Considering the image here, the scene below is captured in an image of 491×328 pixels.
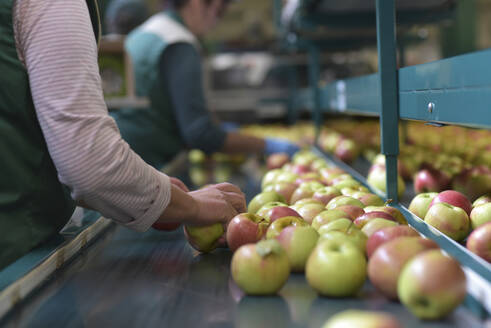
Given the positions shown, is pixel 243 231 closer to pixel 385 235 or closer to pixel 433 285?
pixel 385 235

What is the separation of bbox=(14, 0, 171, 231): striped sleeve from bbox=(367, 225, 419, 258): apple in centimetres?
57

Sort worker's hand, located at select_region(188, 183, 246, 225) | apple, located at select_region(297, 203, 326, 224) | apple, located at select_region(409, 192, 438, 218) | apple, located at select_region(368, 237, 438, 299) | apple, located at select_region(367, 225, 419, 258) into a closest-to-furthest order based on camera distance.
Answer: apple, located at select_region(368, 237, 438, 299), apple, located at select_region(367, 225, 419, 258), worker's hand, located at select_region(188, 183, 246, 225), apple, located at select_region(297, 203, 326, 224), apple, located at select_region(409, 192, 438, 218)

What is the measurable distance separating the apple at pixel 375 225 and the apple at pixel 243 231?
11.0 inches

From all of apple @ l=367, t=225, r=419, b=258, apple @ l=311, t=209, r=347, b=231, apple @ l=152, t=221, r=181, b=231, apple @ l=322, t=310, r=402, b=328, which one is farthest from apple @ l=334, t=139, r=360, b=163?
apple @ l=322, t=310, r=402, b=328

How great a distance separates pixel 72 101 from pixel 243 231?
0.56 meters

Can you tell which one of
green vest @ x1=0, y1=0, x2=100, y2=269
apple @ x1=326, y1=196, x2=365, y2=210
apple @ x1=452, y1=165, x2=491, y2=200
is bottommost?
apple @ x1=452, y1=165, x2=491, y2=200

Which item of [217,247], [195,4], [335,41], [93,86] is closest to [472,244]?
[217,247]

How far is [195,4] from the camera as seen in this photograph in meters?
3.71

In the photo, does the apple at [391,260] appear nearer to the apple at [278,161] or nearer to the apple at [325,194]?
the apple at [325,194]

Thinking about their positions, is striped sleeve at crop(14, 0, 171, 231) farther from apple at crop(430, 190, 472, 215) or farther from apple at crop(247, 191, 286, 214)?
apple at crop(430, 190, 472, 215)

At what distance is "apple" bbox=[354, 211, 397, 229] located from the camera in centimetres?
140

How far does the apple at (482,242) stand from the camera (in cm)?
123

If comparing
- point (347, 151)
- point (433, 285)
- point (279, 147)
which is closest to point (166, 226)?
point (433, 285)

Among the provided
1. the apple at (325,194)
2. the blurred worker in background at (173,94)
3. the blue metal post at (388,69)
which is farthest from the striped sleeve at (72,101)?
the blurred worker in background at (173,94)
